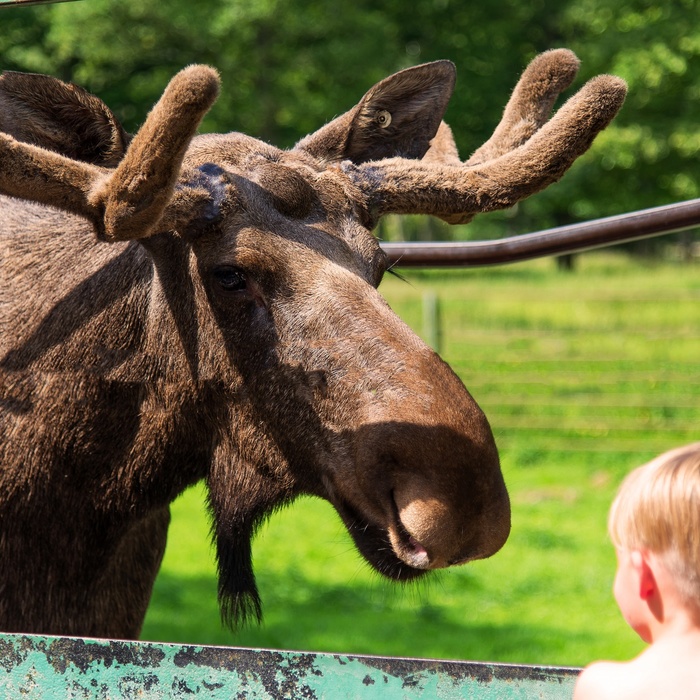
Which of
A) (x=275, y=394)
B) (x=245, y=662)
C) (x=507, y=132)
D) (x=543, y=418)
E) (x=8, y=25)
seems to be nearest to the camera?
(x=245, y=662)

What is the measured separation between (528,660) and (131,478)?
4.91 meters

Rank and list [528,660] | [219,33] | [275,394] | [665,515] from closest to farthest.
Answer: [665,515], [275,394], [528,660], [219,33]

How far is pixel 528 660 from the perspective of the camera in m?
7.04

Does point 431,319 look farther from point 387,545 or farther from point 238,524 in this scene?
point 387,545

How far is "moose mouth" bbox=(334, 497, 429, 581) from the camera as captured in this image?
239 centimetres

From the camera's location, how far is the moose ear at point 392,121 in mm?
3162

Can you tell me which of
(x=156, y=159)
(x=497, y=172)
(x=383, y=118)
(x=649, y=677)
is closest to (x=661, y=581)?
(x=649, y=677)

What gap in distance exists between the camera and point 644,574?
5.64 ft

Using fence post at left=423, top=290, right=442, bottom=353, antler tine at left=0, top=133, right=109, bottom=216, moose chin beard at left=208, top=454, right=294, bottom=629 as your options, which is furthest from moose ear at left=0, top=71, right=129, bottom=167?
fence post at left=423, top=290, right=442, bottom=353

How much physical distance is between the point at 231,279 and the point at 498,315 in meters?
12.3

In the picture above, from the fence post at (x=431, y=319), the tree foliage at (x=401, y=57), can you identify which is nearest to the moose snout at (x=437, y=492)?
the fence post at (x=431, y=319)

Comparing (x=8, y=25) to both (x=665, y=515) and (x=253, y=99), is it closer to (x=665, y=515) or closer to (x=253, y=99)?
(x=665, y=515)

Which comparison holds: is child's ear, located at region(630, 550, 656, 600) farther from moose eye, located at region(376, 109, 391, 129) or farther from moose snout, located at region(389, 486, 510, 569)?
moose eye, located at region(376, 109, 391, 129)

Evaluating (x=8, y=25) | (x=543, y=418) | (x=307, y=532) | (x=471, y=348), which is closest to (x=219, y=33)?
(x=471, y=348)
